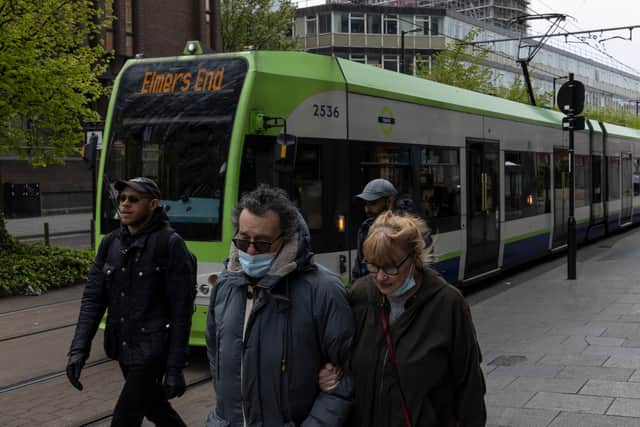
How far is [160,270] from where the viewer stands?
4430mm

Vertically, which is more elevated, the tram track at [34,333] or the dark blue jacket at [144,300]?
the dark blue jacket at [144,300]

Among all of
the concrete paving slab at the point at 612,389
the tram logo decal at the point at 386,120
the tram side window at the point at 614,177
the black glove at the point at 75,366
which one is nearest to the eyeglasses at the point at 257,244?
the black glove at the point at 75,366

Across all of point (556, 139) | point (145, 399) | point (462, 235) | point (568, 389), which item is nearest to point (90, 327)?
point (145, 399)

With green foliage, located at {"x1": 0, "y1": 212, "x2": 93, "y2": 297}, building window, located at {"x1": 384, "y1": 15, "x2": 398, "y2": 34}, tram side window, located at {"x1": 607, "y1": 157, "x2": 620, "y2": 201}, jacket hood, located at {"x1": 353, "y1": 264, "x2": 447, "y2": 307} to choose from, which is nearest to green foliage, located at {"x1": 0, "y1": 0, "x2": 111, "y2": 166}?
green foliage, located at {"x1": 0, "y1": 212, "x2": 93, "y2": 297}

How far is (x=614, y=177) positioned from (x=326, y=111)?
14998 millimetres

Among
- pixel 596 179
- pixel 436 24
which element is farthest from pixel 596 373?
pixel 436 24

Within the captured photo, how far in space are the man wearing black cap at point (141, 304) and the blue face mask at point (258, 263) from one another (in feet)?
5.09

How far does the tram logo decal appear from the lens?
30.7 ft

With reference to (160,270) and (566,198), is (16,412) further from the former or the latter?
(566,198)

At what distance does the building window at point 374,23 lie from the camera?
6297 cm

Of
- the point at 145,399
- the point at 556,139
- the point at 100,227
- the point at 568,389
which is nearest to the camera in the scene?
the point at 145,399

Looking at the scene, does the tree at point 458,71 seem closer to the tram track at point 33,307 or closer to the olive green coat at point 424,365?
the tram track at point 33,307

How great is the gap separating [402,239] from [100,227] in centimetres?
587

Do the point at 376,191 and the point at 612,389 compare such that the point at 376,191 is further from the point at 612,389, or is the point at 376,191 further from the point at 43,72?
the point at 43,72
